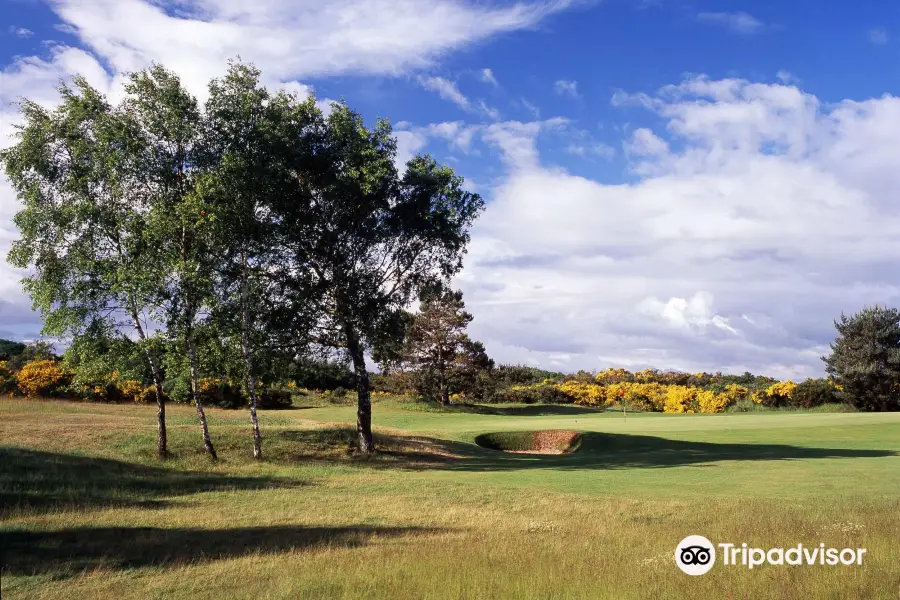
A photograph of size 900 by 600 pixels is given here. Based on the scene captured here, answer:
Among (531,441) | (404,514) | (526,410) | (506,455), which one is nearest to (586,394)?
(526,410)

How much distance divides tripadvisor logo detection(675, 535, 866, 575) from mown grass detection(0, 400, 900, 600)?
0.29 m

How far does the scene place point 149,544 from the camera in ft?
41.2

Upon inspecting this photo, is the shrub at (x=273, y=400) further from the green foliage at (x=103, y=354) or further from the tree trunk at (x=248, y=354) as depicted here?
the green foliage at (x=103, y=354)

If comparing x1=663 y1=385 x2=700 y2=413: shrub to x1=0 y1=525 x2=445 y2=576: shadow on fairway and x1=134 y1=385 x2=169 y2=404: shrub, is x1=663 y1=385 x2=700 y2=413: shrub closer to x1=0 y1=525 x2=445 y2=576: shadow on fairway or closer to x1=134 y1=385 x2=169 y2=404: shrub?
x1=134 y1=385 x2=169 y2=404: shrub

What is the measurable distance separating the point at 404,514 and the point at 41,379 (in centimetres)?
3551

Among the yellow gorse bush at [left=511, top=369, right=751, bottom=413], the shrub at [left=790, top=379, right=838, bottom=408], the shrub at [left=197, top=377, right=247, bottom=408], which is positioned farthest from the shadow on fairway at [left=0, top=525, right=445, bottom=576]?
the shrub at [left=790, top=379, right=838, bottom=408]

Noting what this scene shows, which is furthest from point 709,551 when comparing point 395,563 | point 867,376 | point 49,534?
point 867,376

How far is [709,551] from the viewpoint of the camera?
11461mm

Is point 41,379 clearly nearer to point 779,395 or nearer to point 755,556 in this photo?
point 755,556

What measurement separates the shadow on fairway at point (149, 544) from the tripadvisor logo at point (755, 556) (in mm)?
5505

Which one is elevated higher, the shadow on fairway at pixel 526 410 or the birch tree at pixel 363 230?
the birch tree at pixel 363 230

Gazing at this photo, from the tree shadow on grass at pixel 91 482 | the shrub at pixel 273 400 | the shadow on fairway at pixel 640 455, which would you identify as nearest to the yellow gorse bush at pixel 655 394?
the shrub at pixel 273 400

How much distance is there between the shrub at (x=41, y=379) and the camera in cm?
4175

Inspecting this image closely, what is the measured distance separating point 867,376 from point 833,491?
2113 inches
